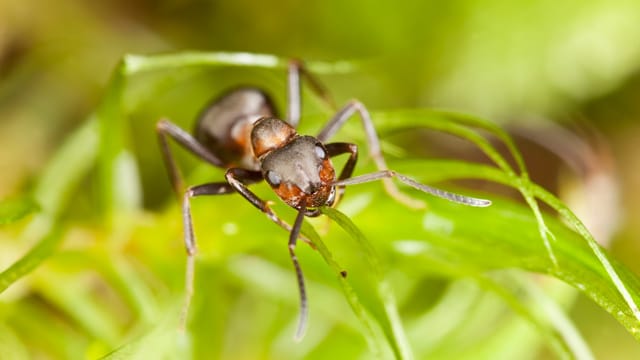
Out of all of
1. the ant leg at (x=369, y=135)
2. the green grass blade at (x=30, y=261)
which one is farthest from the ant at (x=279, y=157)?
the green grass blade at (x=30, y=261)

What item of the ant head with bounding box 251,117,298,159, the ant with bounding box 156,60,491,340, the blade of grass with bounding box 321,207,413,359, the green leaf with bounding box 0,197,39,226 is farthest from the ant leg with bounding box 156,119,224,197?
the blade of grass with bounding box 321,207,413,359

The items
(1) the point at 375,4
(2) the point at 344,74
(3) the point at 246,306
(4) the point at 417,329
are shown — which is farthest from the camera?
(2) the point at 344,74

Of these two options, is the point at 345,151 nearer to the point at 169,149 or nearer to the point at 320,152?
the point at 320,152

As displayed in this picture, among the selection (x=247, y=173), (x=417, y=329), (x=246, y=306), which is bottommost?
(x=417, y=329)

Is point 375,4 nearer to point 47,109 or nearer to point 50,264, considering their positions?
point 47,109

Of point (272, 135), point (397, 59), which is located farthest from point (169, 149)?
point (397, 59)

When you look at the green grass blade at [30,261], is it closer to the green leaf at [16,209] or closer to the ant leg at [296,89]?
the green leaf at [16,209]

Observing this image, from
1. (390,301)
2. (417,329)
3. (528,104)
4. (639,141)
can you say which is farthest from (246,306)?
(639,141)
